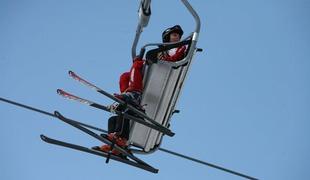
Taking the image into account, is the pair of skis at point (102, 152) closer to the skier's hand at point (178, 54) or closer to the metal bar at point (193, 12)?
the skier's hand at point (178, 54)

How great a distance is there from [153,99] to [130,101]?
29 cm

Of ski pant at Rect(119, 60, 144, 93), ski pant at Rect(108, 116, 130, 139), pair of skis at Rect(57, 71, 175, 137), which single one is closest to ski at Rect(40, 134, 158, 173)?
ski pant at Rect(108, 116, 130, 139)

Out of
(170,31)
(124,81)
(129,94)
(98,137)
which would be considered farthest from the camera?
(170,31)

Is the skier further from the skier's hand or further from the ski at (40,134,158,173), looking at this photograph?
the ski at (40,134,158,173)

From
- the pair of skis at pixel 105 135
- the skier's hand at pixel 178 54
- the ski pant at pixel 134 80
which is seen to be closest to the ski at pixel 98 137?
the pair of skis at pixel 105 135

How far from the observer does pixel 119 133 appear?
254 inches

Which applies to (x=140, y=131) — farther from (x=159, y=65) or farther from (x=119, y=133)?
(x=159, y=65)

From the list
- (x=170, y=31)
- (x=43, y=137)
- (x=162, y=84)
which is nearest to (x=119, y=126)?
(x=162, y=84)

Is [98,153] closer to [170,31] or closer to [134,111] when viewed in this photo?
[134,111]

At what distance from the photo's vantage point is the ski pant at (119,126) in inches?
254

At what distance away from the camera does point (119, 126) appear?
645 cm

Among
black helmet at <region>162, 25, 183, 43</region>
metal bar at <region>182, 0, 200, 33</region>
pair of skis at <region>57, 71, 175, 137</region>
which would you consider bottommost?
pair of skis at <region>57, 71, 175, 137</region>

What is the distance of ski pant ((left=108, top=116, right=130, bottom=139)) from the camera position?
6.45 meters

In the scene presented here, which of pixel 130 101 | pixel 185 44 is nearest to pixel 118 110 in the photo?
pixel 130 101
